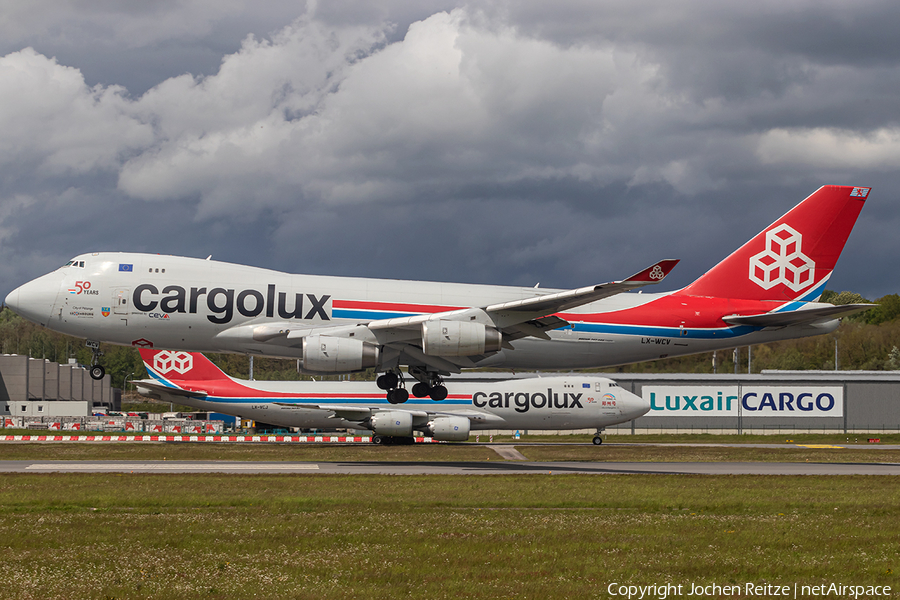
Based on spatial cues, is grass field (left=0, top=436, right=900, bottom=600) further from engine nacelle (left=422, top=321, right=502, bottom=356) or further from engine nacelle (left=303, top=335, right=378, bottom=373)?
engine nacelle (left=422, top=321, right=502, bottom=356)

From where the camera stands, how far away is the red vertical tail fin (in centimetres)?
3638

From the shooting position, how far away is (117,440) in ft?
200

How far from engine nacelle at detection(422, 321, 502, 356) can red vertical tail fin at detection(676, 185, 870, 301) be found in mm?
10386

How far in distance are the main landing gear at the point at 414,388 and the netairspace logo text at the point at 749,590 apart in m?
22.6

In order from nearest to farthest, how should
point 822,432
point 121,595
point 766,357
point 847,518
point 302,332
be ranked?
point 121,595 < point 847,518 < point 302,332 < point 822,432 < point 766,357

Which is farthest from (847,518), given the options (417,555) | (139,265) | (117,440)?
(117,440)

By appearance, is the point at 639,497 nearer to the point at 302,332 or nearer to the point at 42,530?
the point at 302,332

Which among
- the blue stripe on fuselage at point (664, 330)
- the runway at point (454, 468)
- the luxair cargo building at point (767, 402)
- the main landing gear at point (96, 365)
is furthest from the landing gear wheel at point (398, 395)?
the luxair cargo building at point (767, 402)

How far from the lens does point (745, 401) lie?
81625 mm

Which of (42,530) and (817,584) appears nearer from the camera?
(817,584)

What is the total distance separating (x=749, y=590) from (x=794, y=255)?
27261mm

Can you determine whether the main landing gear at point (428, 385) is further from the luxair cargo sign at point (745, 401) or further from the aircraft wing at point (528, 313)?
the luxair cargo sign at point (745, 401)

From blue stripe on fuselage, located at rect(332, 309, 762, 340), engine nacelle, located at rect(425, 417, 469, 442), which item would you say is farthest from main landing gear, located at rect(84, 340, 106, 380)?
engine nacelle, located at rect(425, 417, 469, 442)

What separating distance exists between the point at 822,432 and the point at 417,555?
3024 inches
